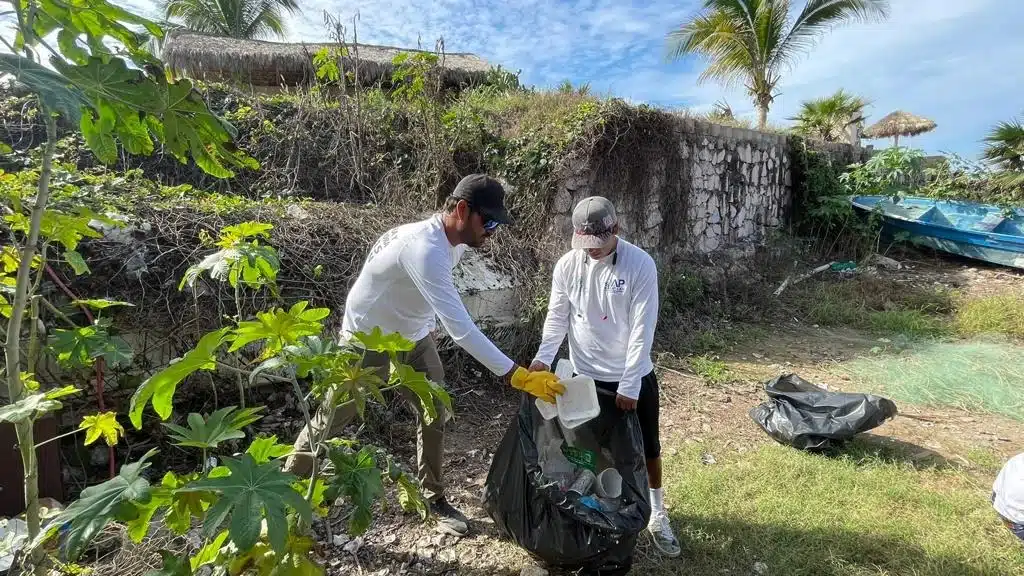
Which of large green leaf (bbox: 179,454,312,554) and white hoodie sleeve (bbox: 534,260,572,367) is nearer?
large green leaf (bbox: 179,454,312,554)

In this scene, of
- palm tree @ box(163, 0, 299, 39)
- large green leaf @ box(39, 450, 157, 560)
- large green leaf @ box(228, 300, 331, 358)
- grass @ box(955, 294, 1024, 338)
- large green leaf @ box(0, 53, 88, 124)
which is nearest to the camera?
large green leaf @ box(0, 53, 88, 124)

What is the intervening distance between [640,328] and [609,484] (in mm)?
638

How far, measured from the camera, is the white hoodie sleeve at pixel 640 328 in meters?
2.04

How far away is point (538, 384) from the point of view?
1.95 m

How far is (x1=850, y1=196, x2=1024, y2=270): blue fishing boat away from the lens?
7.47 meters

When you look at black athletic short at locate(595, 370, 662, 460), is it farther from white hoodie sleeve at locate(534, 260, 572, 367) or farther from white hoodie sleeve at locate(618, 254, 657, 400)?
white hoodie sleeve at locate(534, 260, 572, 367)

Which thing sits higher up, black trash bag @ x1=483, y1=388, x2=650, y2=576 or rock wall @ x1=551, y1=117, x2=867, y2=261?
rock wall @ x1=551, y1=117, x2=867, y2=261

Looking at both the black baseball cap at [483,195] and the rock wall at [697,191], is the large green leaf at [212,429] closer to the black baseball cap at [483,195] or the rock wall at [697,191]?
the black baseball cap at [483,195]

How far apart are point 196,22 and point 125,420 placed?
17134mm

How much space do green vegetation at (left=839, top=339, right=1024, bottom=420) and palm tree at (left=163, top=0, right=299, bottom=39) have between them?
58.0 ft

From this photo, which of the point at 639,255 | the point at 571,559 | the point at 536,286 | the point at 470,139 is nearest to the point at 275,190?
the point at 470,139

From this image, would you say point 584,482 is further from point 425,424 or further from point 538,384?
point 425,424

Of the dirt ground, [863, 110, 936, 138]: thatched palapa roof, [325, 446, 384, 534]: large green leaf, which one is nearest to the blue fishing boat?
the dirt ground

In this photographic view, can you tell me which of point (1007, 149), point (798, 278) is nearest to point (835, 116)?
point (1007, 149)
